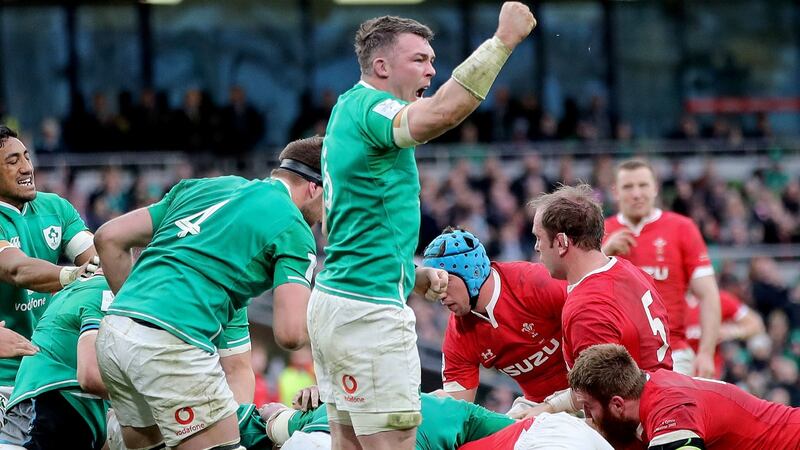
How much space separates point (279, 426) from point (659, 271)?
3.58 meters

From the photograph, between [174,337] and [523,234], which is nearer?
[174,337]

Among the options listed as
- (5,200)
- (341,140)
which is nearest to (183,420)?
(341,140)

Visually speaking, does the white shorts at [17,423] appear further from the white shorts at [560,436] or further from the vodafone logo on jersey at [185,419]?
the white shorts at [560,436]

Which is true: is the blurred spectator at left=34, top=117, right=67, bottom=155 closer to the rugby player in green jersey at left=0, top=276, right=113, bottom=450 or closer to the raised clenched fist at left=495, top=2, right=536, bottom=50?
the rugby player in green jersey at left=0, top=276, right=113, bottom=450

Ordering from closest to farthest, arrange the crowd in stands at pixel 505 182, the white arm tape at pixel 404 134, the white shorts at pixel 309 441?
the white arm tape at pixel 404 134 < the white shorts at pixel 309 441 < the crowd in stands at pixel 505 182

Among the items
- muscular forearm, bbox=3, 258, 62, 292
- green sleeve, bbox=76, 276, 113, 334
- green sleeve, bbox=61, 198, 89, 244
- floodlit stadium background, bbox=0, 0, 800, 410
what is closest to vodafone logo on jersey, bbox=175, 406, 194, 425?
green sleeve, bbox=76, 276, 113, 334

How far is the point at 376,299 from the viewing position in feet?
16.1

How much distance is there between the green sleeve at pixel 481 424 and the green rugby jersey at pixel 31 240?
7.92 feet

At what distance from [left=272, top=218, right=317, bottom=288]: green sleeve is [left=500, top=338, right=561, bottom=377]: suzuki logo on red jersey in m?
1.74

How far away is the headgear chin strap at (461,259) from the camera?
6.52m

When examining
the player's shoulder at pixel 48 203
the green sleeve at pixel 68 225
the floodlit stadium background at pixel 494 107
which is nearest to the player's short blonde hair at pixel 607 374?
the green sleeve at pixel 68 225

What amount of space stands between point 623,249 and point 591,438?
281cm

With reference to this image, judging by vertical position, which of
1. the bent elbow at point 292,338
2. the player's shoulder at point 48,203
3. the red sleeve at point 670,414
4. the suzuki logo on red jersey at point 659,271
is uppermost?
the player's shoulder at point 48,203

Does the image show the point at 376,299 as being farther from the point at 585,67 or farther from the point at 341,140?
the point at 585,67
